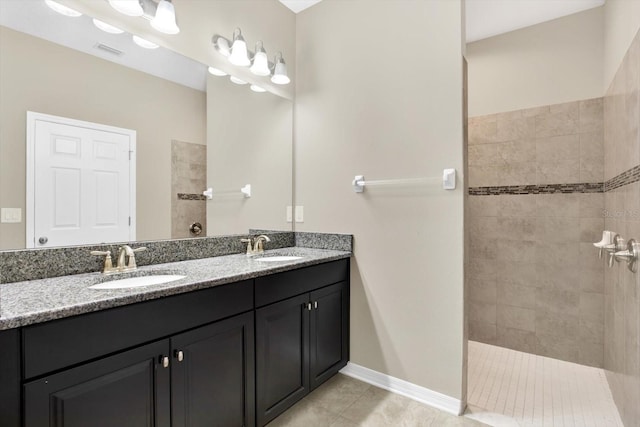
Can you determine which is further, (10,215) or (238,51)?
(238,51)

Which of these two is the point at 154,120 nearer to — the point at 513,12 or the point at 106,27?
the point at 106,27

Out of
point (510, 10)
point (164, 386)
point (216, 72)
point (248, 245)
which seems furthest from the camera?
point (510, 10)

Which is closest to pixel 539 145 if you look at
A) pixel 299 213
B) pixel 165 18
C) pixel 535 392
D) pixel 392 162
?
pixel 392 162

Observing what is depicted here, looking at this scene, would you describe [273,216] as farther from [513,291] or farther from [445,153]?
[513,291]

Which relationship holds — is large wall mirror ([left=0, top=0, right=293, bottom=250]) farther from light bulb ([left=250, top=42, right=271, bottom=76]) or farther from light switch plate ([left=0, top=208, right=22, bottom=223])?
light bulb ([left=250, top=42, right=271, bottom=76])

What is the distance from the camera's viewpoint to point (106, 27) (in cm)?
155

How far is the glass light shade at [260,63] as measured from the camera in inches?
85.1

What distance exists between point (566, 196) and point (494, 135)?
0.75 metres

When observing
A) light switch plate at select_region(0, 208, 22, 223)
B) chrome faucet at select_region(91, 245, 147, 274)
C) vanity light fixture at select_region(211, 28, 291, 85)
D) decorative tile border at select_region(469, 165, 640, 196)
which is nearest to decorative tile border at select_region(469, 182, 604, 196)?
decorative tile border at select_region(469, 165, 640, 196)

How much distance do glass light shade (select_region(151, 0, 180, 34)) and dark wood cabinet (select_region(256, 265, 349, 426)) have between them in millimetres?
1447

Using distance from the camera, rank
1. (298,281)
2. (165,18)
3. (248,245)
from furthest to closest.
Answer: (248,245) < (298,281) < (165,18)

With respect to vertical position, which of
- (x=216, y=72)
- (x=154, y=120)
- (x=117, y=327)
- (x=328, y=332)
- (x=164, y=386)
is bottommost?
(x=328, y=332)

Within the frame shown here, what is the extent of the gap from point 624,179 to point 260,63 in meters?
2.24

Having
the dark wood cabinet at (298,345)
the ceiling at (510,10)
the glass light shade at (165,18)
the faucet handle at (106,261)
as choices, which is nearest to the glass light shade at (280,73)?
the ceiling at (510,10)
